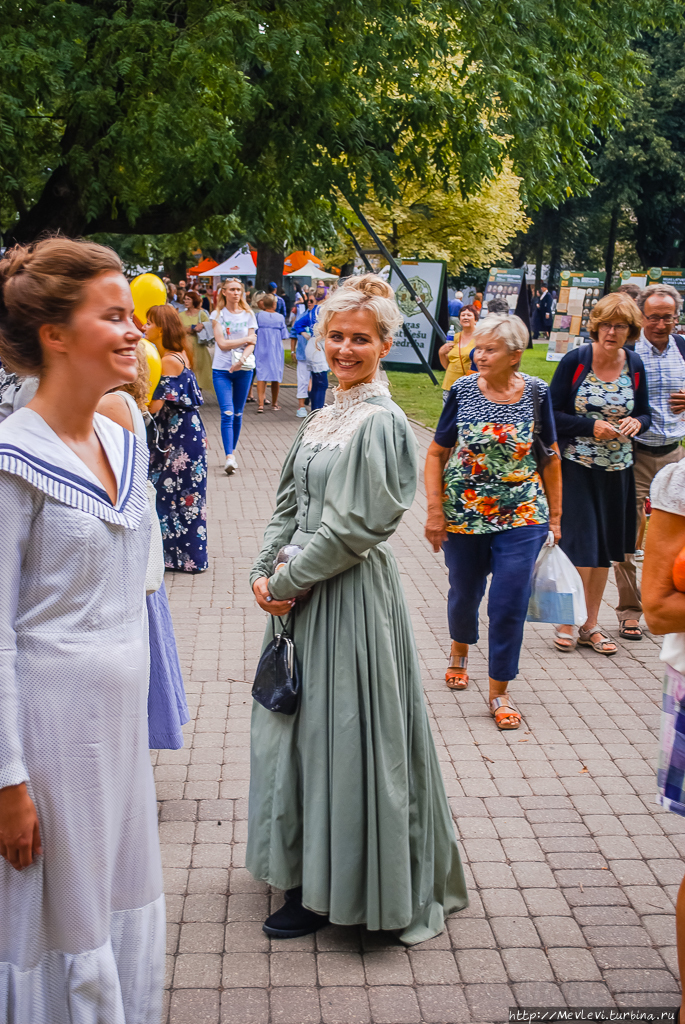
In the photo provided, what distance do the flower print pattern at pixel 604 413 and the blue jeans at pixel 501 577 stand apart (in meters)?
1.09

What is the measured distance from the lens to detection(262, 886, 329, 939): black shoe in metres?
3.19

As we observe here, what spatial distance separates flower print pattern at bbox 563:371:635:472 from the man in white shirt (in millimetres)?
535

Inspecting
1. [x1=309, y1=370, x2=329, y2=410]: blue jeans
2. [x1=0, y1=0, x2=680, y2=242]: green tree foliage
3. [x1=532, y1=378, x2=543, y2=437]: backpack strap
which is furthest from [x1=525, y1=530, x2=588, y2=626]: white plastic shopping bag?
[x1=309, y1=370, x2=329, y2=410]: blue jeans

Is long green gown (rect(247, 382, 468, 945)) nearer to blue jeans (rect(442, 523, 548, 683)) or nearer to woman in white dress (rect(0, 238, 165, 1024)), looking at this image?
woman in white dress (rect(0, 238, 165, 1024))

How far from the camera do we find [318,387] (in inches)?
590

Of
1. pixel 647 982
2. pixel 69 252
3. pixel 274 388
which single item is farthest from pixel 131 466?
pixel 274 388

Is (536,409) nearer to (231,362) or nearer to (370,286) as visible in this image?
(370,286)

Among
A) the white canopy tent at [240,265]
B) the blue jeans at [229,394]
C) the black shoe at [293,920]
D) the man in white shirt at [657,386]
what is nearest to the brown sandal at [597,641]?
the man in white shirt at [657,386]

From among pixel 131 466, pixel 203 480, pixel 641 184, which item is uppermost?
pixel 641 184

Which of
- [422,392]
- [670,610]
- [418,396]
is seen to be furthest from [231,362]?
[670,610]

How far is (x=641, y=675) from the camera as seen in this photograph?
576cm

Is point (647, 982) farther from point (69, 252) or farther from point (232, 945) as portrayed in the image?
point (69, 252)

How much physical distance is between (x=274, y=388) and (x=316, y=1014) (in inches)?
594

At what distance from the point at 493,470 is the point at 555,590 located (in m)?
0.79
